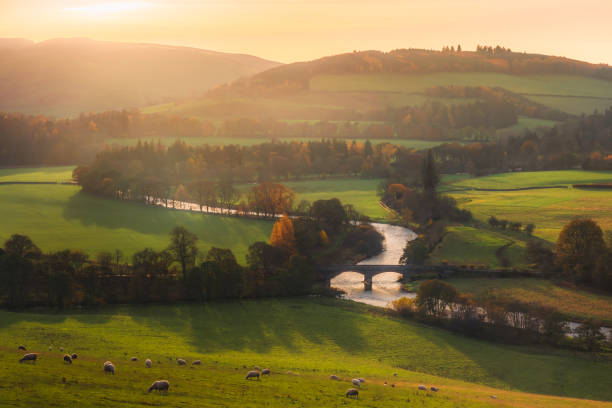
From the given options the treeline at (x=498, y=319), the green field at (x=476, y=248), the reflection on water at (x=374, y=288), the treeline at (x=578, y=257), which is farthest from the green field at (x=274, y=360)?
the green field at (x=476, y=248)

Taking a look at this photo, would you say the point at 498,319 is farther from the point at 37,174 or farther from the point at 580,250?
the point at 37,174

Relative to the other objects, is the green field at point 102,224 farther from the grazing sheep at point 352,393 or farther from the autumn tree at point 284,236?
the grazing sheep at point 352,393

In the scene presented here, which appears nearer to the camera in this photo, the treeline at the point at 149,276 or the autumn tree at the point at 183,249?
the treeline at the point at 149,276

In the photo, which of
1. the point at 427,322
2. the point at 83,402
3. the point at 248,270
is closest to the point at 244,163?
the point at 248,270

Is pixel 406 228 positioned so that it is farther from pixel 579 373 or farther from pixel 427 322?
pixel 579 373

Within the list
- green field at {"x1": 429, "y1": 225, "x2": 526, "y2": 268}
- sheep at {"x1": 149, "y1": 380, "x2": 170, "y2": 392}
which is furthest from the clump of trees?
sheep at {"x1": 149, "y1": 380, "x2": 170, "y2": 392}

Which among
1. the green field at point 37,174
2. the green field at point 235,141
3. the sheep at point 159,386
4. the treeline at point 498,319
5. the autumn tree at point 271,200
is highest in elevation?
the green field at point 235,141
